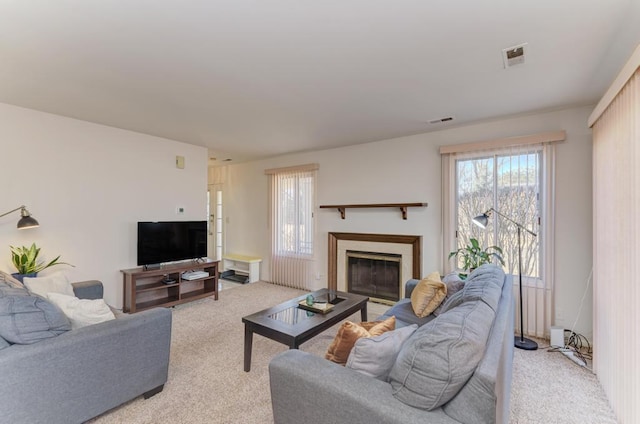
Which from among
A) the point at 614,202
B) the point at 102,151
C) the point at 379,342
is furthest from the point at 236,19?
the point at 102,151

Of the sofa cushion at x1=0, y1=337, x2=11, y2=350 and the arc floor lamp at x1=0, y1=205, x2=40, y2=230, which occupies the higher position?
the arc floor lamp at x1=0, y1=205, x2=40, y2=230

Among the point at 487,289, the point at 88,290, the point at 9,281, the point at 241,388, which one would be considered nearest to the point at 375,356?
the point at 487,289

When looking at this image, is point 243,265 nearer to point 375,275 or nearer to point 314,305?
point 375,275

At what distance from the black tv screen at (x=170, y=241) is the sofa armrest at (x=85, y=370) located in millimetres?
2092

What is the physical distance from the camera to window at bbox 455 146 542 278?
321 cm

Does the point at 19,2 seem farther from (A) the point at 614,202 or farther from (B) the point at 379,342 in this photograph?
(A) the point at 614,202

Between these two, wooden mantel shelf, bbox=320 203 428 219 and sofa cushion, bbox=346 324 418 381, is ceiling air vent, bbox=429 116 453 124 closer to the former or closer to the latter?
wooden mantel shelf, bbox=320 203 428 219

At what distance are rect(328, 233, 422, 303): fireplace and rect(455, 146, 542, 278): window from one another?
0.67m

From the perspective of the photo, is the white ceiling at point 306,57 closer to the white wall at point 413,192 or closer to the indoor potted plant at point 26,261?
the white wall at point 413,192

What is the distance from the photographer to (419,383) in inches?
44.5

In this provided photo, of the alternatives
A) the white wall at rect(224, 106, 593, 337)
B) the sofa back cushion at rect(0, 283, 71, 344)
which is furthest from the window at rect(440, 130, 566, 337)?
the sofa back cushion at rect(0, 283, 71, 344)

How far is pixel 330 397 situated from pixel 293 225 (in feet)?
13.6

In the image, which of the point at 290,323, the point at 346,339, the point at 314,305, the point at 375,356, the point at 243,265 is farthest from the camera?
the point at 243,265

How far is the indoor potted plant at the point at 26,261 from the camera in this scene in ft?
9.46
